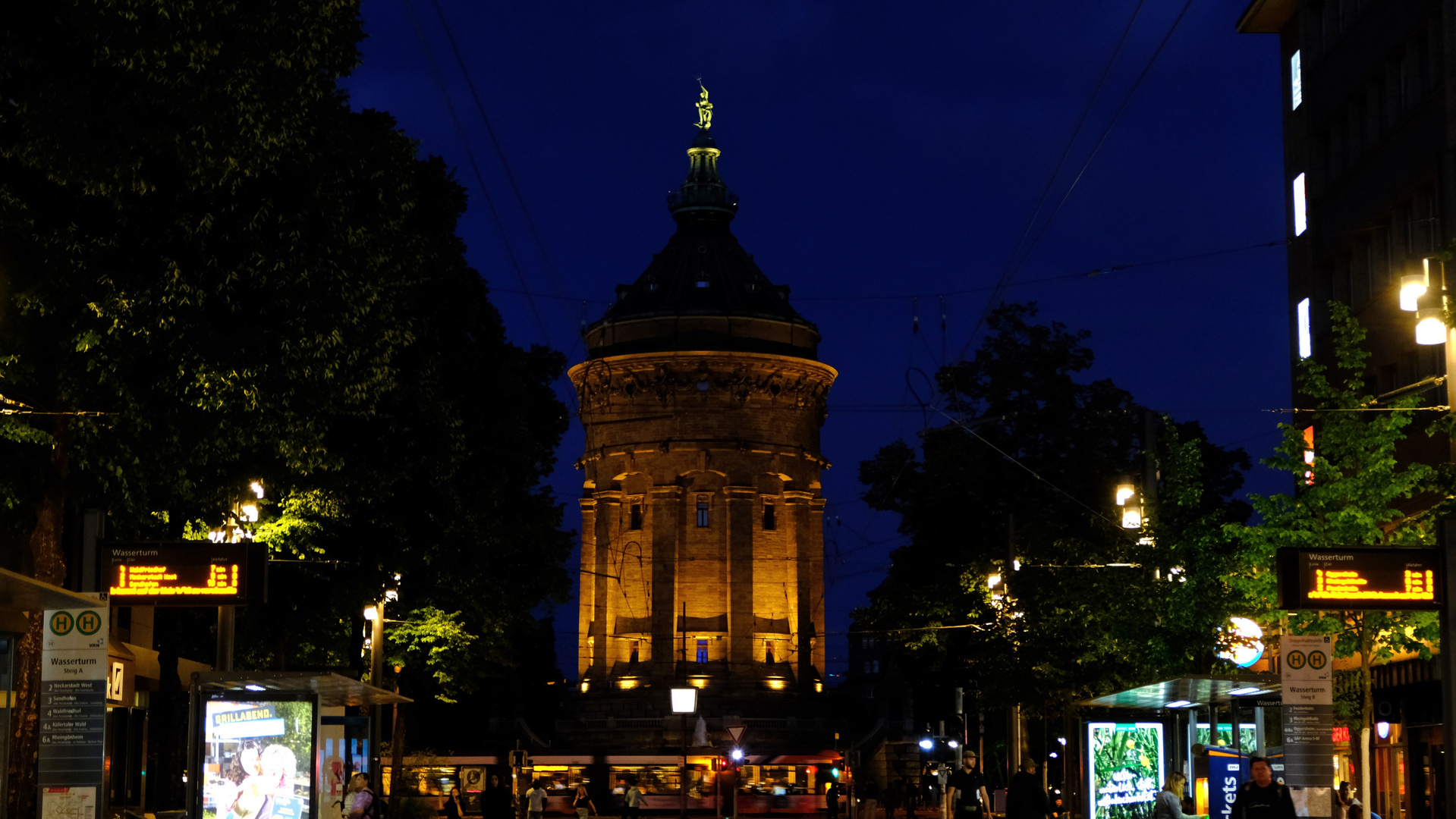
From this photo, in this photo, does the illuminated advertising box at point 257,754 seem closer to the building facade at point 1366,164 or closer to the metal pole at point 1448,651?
the metal pole at point 1448,651

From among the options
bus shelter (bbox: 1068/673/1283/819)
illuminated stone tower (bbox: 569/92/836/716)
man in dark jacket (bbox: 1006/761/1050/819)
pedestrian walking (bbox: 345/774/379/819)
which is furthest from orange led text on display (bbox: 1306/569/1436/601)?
illuminated stone tower (bbox: 569/92/836/716)

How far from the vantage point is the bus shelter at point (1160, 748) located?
25.3 metres

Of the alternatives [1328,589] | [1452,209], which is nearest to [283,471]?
[1328,589]

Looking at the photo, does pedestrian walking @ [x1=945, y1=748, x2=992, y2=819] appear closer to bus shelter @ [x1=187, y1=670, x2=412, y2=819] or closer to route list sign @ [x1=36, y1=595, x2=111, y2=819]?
bus shelter @ [x1=187, y1=670, x2=412, y2=819]

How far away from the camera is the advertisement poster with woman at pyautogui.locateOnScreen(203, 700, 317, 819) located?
75.2ft

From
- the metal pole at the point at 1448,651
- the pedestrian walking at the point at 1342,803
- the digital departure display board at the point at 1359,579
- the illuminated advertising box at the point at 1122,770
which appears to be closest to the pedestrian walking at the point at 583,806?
the illuminated advertising box at the point at 1122,770

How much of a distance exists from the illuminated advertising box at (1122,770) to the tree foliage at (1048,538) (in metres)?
3.56

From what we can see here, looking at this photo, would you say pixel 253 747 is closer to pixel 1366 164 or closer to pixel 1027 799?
pixel 1027 799

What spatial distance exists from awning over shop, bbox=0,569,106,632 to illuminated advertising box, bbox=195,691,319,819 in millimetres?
3825

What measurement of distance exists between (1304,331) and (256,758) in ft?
96.3

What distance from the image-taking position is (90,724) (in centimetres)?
1862

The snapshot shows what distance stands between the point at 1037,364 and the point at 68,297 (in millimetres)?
39957

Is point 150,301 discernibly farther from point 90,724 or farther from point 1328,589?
point 1328,589

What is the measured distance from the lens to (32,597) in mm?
17891
